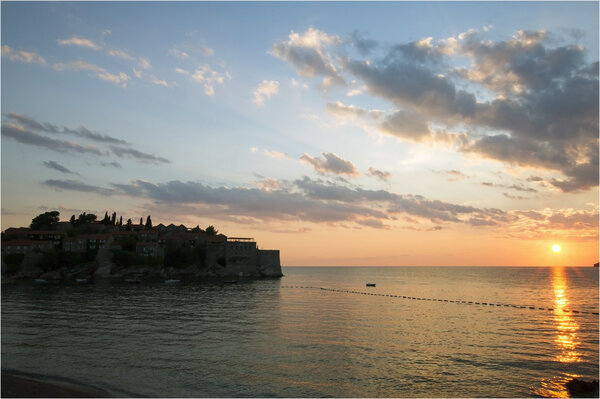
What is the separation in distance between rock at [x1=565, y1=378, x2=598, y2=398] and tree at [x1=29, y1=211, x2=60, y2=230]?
186 meters

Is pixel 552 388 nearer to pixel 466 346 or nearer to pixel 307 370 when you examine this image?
pixel 466 346

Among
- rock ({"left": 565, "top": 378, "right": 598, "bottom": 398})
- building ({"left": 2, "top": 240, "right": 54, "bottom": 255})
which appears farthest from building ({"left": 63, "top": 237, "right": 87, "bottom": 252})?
rock ({"left": 565, "top": 378, "right": 598, "bottom": 398})

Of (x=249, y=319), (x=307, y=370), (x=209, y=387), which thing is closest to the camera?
(x=209, y=387)

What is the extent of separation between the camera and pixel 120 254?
136 metres

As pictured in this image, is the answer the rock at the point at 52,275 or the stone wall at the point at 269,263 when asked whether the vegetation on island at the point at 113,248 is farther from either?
the stone wall at the point at 269,263

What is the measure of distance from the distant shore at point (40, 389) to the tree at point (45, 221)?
165m

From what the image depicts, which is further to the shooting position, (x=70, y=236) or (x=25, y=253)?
(x=70, y=236)

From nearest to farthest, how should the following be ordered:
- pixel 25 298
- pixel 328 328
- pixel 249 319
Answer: pixel 328 328
pixel 249 319
pixel 25 298

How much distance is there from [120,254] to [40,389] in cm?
12385

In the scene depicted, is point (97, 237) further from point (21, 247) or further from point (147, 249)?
point (21, 247)

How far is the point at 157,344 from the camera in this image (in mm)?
36750

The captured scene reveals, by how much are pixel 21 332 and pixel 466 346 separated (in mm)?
46712

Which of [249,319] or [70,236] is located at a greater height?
[70,236]

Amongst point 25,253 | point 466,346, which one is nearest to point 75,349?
point 466,346
